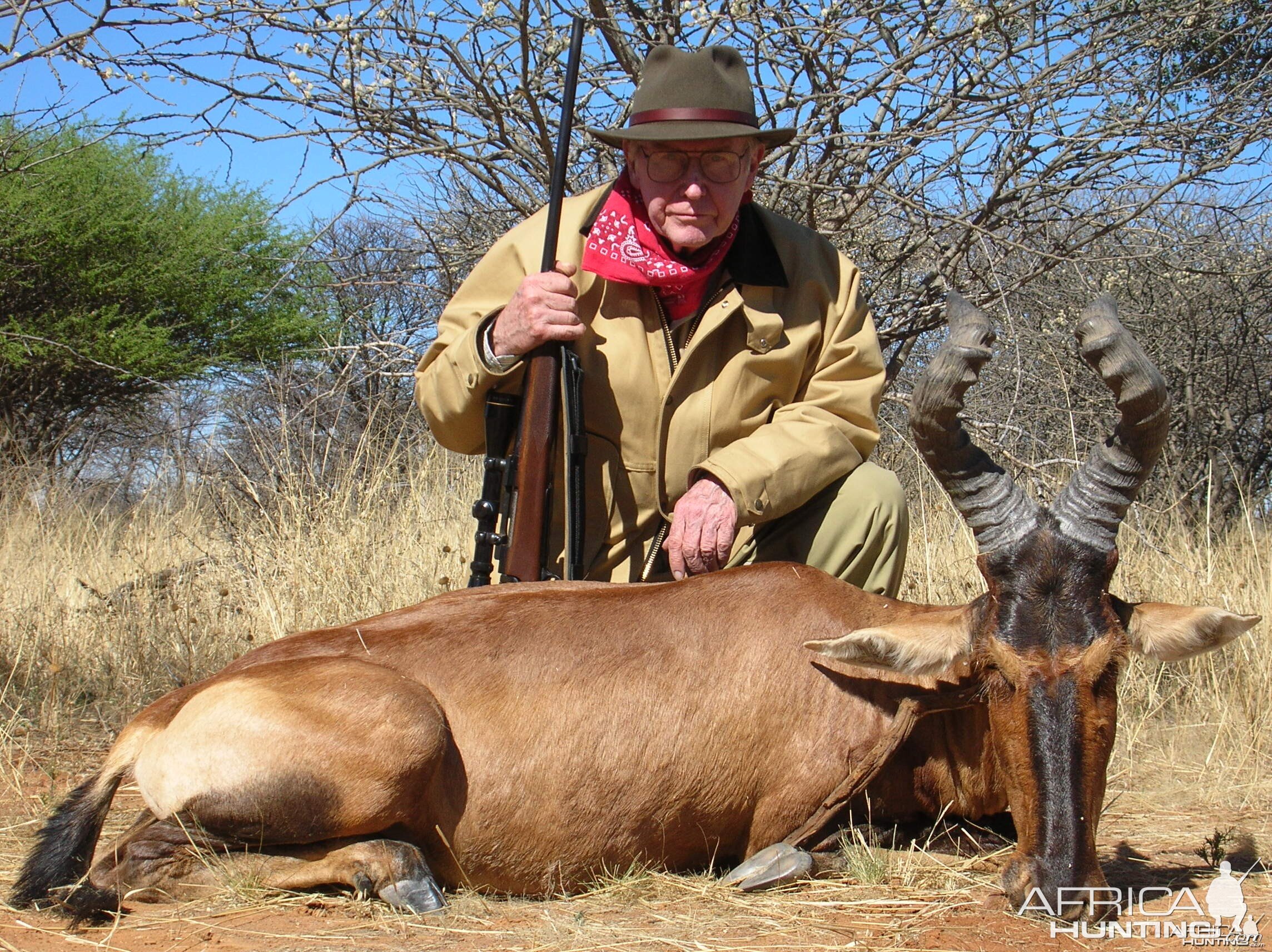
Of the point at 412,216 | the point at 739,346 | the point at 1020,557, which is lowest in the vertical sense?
the point at 1020,557

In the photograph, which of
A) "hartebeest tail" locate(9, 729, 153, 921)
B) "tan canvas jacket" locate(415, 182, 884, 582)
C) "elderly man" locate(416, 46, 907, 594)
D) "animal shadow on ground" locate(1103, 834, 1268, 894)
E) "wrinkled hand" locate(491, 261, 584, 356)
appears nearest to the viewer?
"hartebeest tail" locate(9, 729, 153, 921)

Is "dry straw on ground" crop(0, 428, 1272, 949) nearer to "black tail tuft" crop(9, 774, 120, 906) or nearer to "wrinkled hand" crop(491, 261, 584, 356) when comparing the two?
"black tail tuft" crop(9, 774, 120, 906)

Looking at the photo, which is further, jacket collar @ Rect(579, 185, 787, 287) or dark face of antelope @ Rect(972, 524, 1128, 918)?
jacket collar @ Rect(579, 185, 787, 287)

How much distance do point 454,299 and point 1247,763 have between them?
11.9 feet

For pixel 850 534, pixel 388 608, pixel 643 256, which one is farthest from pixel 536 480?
pixel 388 608

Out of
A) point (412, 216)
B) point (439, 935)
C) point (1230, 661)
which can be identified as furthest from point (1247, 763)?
point (412, 216)

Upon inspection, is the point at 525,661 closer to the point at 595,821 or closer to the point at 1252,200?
the point at 595,821

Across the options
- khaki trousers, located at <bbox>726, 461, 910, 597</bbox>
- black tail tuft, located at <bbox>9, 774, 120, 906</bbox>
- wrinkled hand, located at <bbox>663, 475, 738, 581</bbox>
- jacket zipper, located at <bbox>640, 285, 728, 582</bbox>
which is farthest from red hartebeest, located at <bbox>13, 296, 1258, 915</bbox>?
jacket zipper, located at <bbox>640, 285, 728, 582</bbox>

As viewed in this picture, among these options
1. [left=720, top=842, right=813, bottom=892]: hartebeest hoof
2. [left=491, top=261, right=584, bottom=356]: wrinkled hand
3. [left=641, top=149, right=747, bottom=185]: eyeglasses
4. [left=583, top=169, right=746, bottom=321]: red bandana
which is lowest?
[left=720, top=842, right=813, bottom=892]: hartebeest hoof

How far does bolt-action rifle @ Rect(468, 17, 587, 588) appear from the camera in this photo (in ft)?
15.1

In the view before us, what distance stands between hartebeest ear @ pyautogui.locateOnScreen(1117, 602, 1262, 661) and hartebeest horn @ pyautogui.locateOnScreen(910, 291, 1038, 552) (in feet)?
1.20

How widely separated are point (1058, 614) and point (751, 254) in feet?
7.13

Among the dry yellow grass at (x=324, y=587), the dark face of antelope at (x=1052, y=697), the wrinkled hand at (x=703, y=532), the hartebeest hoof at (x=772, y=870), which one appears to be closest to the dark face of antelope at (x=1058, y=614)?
the dark face of antelope at (x=1052, y=697)

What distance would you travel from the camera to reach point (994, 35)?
260 inches
